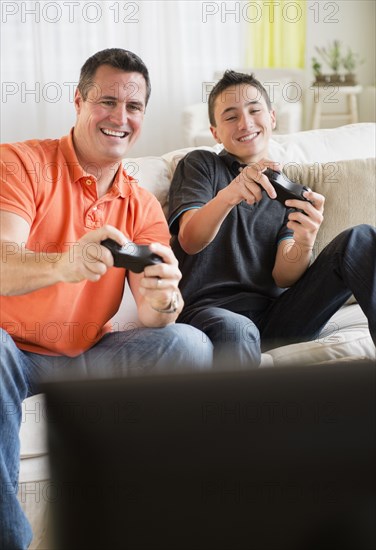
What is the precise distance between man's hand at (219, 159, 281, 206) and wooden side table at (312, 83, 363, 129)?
3.61 m

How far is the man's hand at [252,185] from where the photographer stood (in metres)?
1.73

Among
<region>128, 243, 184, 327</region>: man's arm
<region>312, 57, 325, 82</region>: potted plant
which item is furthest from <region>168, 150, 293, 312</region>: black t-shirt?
<region>312, 57, 325, 82</region>: potted plant

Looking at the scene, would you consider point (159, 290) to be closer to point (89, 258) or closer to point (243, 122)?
point (89, 258)

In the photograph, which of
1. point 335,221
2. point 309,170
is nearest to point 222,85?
point 309,170

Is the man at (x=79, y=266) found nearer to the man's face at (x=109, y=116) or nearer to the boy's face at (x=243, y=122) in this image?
the man's face at (x=109, y=116)

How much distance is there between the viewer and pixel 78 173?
170cm

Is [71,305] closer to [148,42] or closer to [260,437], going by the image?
[260,437]

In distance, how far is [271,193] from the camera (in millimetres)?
1713

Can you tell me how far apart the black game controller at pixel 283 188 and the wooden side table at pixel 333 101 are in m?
3.60

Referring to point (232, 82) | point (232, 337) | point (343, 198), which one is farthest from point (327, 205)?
point (232, 337)

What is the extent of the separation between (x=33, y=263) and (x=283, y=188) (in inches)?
23.0

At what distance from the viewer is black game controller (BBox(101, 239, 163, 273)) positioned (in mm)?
1183

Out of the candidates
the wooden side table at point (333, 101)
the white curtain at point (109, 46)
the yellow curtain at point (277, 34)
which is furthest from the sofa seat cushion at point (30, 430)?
the yellow curtain at point (277, 34)

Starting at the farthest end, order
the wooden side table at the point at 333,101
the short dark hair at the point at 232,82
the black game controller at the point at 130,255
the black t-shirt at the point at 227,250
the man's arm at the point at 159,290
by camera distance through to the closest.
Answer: the wooden side table at the point at 333,101 → the short dark hair at the point at 232,82 → the black t-shirt at the point at 227,250 → the man's arm at the point at 159,290 → the black game controller at the point at 130,255
